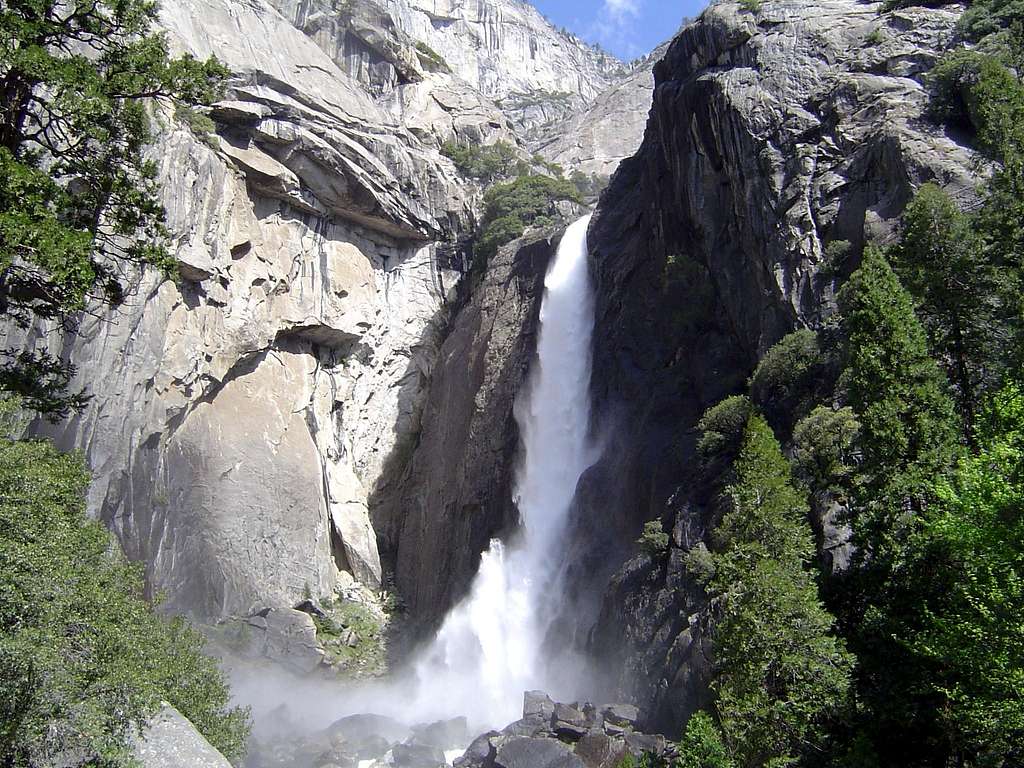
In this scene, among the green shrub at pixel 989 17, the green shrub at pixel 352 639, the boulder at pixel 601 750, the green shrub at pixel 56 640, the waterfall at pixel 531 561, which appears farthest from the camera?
the green shrub at pixel 352 639

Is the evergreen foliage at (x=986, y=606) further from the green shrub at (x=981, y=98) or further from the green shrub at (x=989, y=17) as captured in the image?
the green shrub at (x=989, y=17)

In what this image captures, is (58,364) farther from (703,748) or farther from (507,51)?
(507,51)

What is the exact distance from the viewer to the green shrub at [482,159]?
175 feet

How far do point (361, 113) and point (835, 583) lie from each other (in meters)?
38.3

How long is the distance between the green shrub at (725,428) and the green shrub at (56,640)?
16.5 meters

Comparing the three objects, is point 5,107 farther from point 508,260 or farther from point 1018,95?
point 508,260

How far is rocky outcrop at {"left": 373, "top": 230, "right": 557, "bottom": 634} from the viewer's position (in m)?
38.3

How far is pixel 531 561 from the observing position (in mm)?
34188

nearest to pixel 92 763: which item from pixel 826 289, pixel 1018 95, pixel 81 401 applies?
pixel 81 401

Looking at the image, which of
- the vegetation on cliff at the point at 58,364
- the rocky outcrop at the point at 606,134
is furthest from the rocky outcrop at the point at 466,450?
the rocky outcrop at the point at 606,134

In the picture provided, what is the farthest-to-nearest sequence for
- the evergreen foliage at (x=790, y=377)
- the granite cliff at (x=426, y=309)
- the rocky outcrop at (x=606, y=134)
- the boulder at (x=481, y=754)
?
the rocky outcrop at (x=606, y=134), the granite cliff at (x=426, y=309), the evergreen foliage at (x=790, y=377), the boulder at (x=481, y=754)

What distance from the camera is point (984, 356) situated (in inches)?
720

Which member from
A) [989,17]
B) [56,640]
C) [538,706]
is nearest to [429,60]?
[989,17]

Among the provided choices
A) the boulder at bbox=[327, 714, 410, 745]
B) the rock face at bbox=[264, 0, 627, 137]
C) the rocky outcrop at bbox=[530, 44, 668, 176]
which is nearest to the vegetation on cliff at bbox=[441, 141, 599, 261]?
the rock face at bbox=[264, 0, 627, 137]
